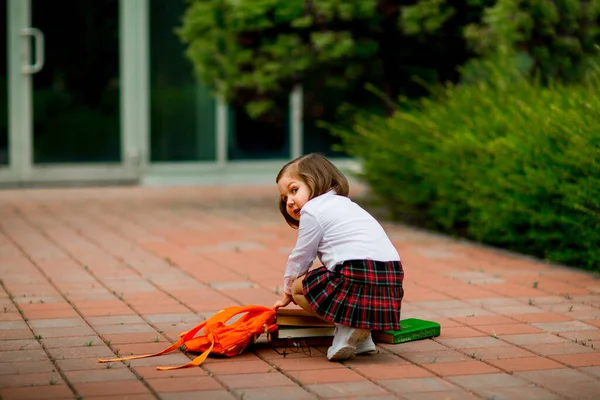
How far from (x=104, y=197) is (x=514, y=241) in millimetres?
5607

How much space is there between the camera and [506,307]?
5.86 meters

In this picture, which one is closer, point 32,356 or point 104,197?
point 32,356

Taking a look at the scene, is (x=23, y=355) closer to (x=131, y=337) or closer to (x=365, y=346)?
(x=131, y=337)

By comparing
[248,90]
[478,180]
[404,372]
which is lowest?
[404,372]

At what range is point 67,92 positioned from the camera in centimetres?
1313

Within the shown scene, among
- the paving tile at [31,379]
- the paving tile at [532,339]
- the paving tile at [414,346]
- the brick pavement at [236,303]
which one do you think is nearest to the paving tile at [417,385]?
the brick pavement at [236,303]

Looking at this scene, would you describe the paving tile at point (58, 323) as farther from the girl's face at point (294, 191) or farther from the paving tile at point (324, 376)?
the paving tile at point (324, 376)

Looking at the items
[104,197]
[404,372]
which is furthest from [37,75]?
[404,372]

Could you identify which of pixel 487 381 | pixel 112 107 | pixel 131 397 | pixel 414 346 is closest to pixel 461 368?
pixel 487 381

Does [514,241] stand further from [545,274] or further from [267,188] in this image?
[267,188]

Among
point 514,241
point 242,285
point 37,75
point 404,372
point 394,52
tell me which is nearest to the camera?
point 404,372

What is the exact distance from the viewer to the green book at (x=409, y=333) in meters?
4.91

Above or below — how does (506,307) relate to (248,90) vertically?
below

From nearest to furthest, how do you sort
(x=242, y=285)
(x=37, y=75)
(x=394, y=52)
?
(x=242, y=285), (x=394, y=52), (x=37, y=75)
